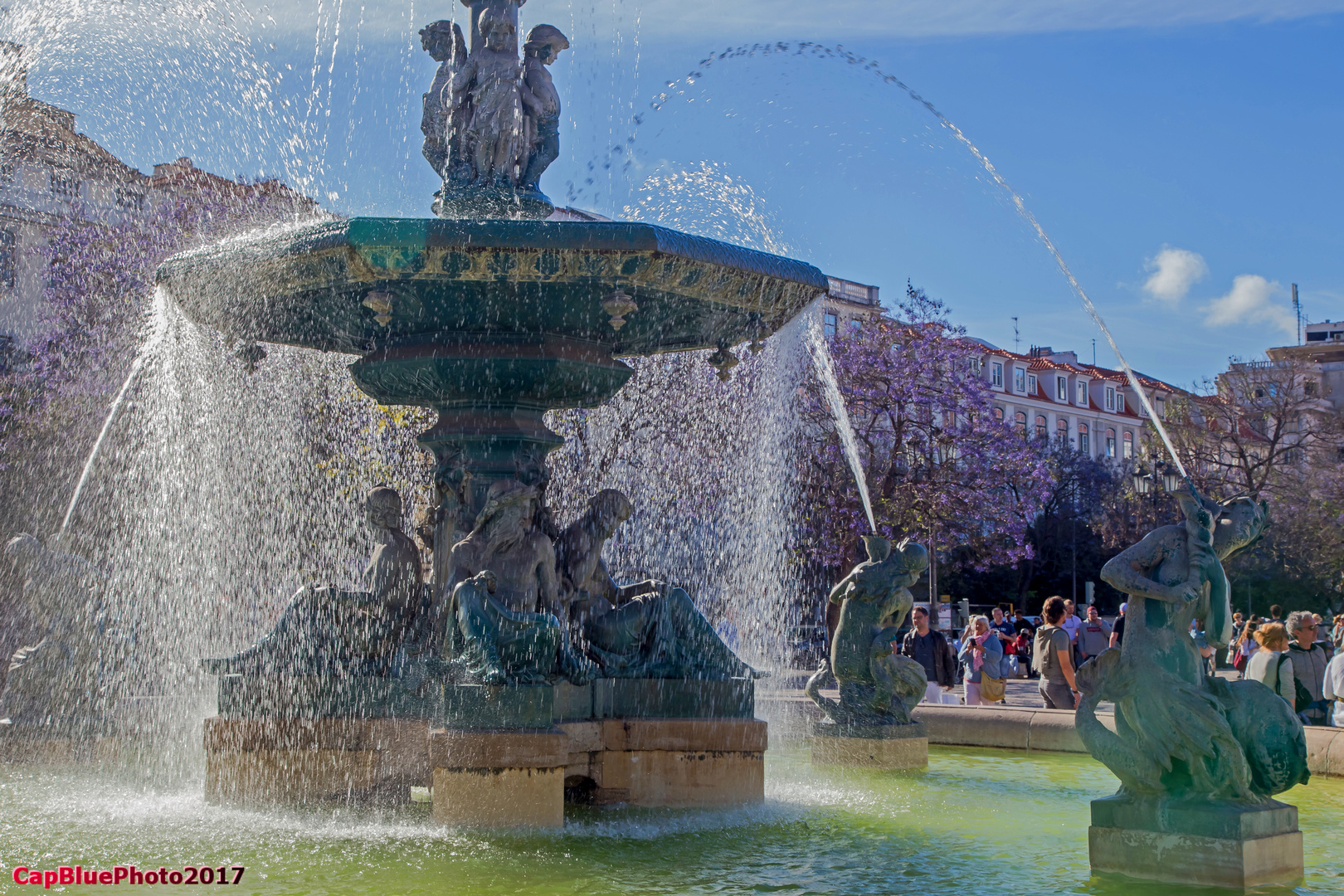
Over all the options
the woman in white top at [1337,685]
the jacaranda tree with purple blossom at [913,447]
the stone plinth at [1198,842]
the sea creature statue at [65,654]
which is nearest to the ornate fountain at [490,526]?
the sea creature statue at [65,654]

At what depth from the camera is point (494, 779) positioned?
6195 mm

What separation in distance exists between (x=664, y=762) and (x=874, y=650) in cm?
243

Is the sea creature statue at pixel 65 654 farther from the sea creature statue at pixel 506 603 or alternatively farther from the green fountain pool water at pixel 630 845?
the sea creature statue at pixel 506 603

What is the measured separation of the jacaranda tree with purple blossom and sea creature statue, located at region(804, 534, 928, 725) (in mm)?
17587

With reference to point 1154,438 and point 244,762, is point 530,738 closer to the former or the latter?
point 244,762

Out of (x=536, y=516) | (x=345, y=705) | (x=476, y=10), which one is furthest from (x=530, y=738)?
(x=476, y=10)

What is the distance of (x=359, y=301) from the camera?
7508 millimetres

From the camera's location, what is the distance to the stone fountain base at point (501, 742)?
6.30 meters

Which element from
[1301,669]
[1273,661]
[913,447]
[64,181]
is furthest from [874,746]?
[64,181]

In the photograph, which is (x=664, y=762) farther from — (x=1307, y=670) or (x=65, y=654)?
(x=1307, y=670)

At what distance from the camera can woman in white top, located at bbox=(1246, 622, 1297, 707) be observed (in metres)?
9.06

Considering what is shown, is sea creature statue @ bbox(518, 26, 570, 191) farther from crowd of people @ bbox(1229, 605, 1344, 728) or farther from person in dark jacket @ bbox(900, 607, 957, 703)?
person in dark jacket @ bbox(900, 607, 957, 703)

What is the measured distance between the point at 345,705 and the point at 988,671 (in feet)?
27.3

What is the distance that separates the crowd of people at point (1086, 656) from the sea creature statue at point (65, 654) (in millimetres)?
5980
